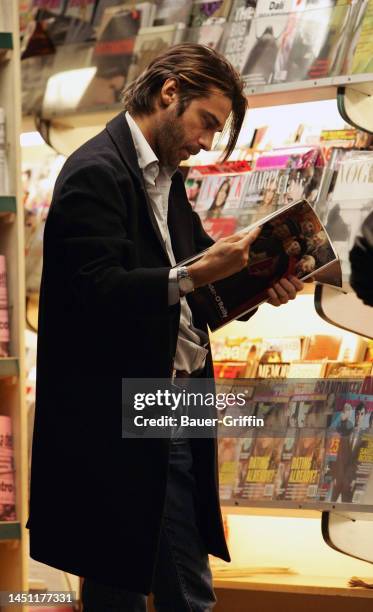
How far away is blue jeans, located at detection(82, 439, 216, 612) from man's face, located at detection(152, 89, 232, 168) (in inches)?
23.7

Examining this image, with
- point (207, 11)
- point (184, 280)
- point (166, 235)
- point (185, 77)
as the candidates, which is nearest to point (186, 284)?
point (184, 280)

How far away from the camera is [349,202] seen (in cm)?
312

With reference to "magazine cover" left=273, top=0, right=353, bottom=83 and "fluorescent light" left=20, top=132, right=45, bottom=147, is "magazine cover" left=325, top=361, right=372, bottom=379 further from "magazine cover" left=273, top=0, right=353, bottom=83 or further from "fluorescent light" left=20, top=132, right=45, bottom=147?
"fluorescent light" left=20, top=132, right=45, bottom=147

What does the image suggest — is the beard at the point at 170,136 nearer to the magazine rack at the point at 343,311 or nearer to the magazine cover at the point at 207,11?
the magazine rack at the point at 343,311

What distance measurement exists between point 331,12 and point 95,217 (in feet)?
4.74

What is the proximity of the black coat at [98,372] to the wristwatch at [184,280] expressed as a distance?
28 mm

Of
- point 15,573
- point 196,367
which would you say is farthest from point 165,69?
point 15,573

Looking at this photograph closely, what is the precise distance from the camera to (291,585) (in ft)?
10.5

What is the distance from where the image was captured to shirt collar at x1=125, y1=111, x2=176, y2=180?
7.32 ft

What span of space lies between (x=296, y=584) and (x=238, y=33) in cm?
168

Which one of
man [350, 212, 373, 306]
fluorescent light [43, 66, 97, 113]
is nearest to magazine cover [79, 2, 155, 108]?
fluorescent light [43, 66, 97, 113]

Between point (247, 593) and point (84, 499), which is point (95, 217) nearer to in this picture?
point (84, 499)

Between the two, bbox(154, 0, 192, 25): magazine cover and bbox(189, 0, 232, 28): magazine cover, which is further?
bbox(154, 0, 192, 25): magazine cover

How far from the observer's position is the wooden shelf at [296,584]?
10.2 feet
